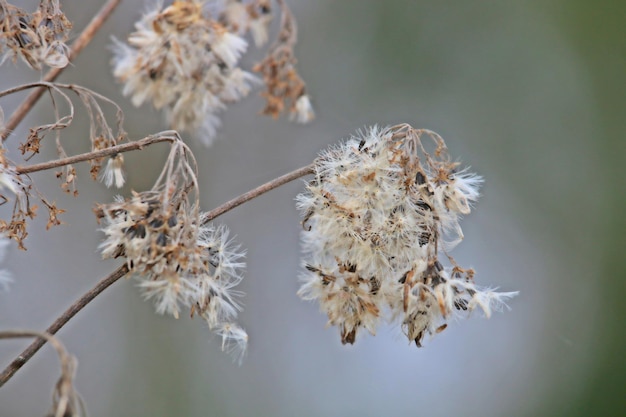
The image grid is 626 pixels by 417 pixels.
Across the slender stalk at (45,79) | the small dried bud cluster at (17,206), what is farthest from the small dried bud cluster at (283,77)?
the small dried bud cluster at (17,206)

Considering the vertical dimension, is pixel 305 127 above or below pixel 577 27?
below

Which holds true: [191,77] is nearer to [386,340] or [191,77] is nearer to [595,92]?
[386,340]

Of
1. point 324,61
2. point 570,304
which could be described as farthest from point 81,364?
point 570,304

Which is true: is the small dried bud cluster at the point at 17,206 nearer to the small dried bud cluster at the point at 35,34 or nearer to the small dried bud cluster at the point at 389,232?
the small dried bud cluster at the point at 35,34

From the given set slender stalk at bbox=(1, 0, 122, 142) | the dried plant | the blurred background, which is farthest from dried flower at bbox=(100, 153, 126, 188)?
the blurred background

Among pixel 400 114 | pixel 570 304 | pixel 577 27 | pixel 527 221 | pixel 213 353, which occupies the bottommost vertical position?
pixel 213 353

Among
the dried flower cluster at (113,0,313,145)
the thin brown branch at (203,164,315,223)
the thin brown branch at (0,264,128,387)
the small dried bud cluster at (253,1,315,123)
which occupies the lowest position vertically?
the thin brown branch at (0,264,128,387)

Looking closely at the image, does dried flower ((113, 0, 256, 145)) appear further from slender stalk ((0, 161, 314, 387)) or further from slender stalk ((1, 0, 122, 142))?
slender stalk ((0, 161, 314, 387))
